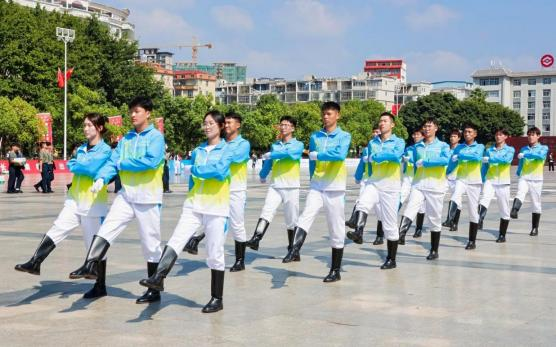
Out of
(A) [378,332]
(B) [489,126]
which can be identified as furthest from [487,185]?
(B) [489,126]

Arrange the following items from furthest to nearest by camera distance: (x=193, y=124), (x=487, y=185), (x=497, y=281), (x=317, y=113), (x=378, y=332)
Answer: (x=317, y=113), (x=193, y=124), (x=487, y=185), (x=497, y=281), (x=378, y=332)

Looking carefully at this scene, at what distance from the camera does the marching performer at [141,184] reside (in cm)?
693

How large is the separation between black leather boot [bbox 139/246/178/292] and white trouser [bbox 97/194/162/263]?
1.71 feet

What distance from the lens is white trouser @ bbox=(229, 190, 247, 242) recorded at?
30.8ft

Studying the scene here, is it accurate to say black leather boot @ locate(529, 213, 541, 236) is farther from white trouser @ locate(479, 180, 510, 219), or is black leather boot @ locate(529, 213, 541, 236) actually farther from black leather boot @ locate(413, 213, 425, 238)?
black leather boot @ locate(413, 213, 425, 238)

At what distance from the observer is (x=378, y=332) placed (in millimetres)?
6043

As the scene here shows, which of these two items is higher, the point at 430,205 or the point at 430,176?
the point at 430,176

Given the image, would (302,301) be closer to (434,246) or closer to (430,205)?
(434,246)

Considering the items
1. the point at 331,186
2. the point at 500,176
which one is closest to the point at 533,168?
the point at 500,176

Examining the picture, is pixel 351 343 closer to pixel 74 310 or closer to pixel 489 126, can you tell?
pixel 74 310

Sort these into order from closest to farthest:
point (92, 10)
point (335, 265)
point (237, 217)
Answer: point (335, 265) → point (237, 217) → point (92, 10)

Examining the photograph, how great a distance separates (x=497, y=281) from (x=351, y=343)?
348 cm

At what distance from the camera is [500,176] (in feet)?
42.2

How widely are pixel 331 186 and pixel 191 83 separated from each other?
174605mm
